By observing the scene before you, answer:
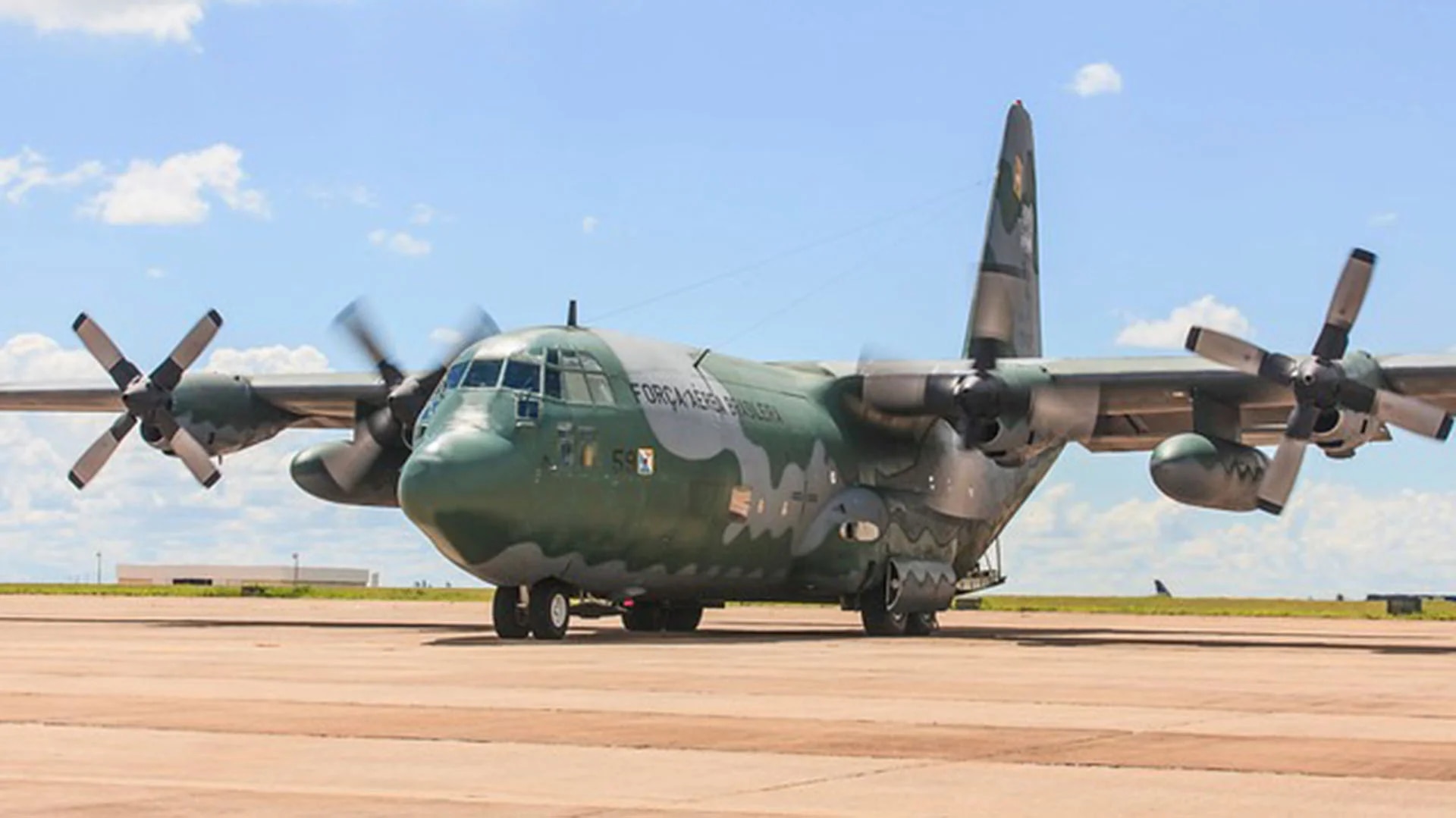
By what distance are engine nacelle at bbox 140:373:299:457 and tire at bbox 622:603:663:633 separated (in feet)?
29.5

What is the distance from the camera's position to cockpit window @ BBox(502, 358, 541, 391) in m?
26.4

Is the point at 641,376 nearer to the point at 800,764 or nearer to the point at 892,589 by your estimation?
the point at 892,589

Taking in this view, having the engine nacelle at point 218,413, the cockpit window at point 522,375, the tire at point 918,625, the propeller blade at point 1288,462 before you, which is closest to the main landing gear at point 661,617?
the tire at point 918,625

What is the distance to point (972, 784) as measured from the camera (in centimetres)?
966

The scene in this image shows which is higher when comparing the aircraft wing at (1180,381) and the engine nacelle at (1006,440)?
the aircraft wing at (1180,381)

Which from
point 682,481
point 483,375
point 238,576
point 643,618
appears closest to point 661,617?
point 643,618

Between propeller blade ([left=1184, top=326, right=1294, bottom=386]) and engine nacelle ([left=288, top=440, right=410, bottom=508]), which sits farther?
engine nacelle ([left=288, top=440, right=410, bottom=508])

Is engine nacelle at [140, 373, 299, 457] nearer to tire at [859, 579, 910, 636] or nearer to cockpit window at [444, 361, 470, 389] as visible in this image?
cockpit window at [444, 361, 470, 389]

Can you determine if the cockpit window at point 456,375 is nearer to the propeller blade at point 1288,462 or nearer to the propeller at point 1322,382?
the propeller at point 1322,382

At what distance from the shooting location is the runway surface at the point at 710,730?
357 inches

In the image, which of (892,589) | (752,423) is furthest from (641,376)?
(892,589)

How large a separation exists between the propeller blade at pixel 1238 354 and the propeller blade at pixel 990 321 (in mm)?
4344

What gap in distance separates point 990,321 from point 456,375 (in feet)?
33.1

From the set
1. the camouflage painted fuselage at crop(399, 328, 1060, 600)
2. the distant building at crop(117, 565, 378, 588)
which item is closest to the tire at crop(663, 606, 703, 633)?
the camouflage painted fuselage at crop(399, 328, 1060, 600)
